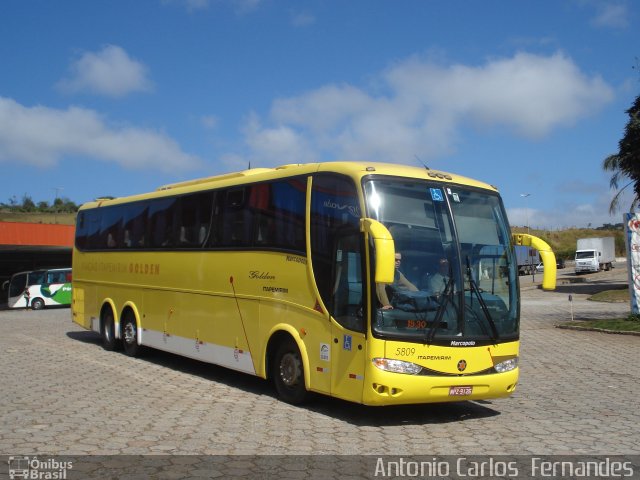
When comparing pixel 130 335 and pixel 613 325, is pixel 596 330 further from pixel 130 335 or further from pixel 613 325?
pixel 130 335

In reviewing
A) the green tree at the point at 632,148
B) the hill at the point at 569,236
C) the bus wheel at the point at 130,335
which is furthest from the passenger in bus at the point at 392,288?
the hill at the point at 569,236

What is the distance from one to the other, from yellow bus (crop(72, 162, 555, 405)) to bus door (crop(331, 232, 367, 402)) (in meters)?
0.02

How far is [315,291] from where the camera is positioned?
906 cm

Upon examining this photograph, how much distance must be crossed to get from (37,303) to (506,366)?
108 ft

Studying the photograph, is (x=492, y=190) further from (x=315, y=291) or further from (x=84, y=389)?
(x=84, y=389)

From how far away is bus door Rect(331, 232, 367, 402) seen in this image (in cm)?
829

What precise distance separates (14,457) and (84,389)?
4101 mm

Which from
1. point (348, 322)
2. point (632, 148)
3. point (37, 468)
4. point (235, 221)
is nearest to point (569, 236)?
point (632, 148)

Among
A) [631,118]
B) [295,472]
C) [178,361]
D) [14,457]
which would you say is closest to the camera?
[295,472]

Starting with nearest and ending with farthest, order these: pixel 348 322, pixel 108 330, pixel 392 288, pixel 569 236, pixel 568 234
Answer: pixel 392 288, pixel 348 322, pixel 108 330, pixel 569 236, pixel 568 234

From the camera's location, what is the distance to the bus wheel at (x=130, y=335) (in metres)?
15.0

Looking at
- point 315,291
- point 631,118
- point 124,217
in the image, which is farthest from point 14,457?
point 631,118

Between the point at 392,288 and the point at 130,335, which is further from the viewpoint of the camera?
the point at 130,335

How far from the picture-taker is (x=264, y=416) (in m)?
8.84
